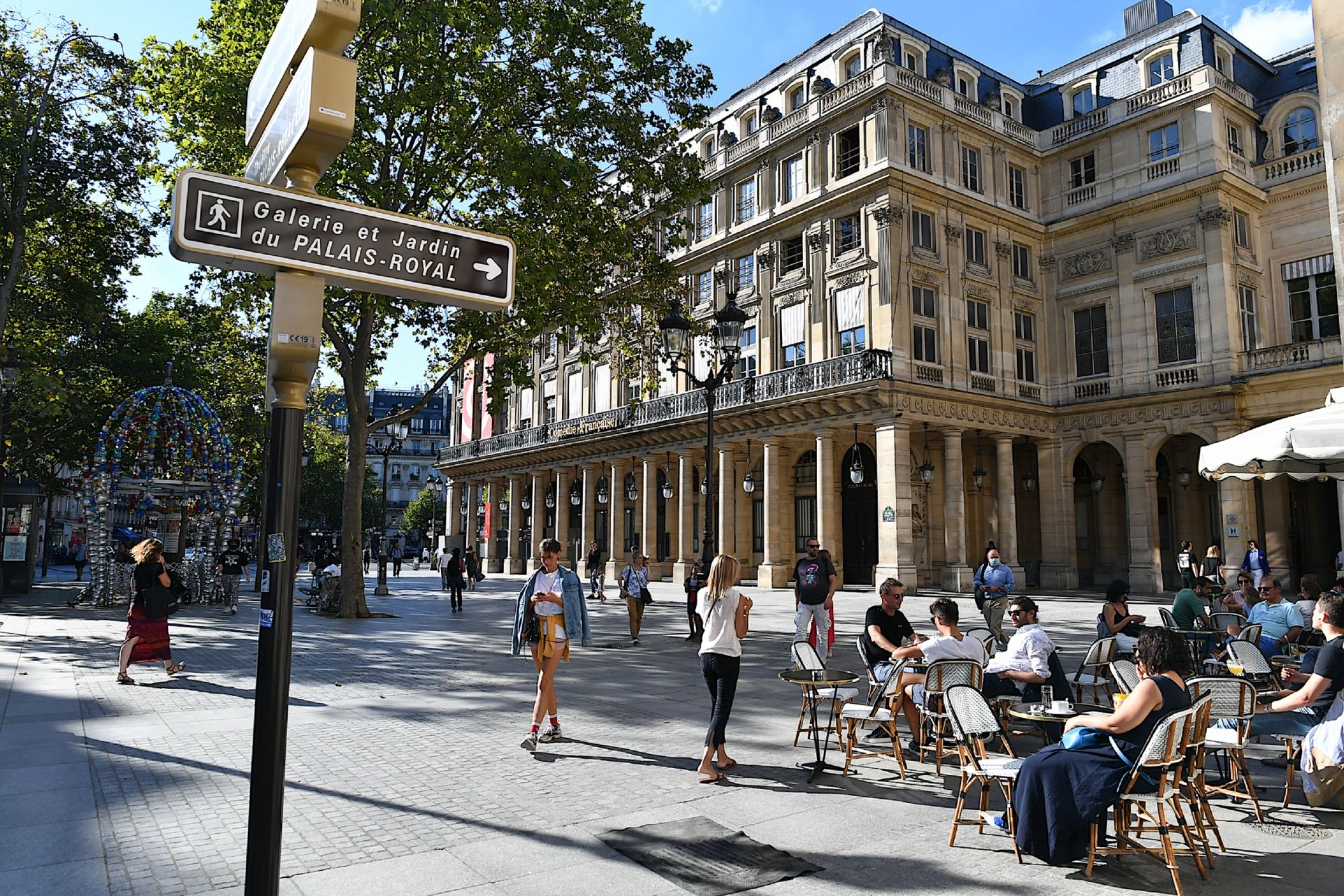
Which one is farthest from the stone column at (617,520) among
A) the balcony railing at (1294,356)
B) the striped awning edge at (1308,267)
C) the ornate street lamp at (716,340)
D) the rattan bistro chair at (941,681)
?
the rattan bistro chair at (941,681)

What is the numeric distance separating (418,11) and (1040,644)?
1446 cm

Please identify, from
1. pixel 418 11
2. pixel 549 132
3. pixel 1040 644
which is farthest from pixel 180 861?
pixel 549 132

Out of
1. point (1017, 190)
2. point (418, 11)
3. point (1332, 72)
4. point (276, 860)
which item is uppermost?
point (1017, 190)

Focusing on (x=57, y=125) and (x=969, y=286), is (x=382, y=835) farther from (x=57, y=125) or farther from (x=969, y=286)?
(x=969, y=286)

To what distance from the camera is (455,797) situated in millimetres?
6000

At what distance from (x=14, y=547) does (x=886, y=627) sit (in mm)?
26512

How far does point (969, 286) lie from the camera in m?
30.4

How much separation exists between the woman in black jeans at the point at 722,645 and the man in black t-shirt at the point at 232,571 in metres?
17.3

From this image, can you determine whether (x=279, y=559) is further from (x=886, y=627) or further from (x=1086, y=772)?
(x=886, y=627)

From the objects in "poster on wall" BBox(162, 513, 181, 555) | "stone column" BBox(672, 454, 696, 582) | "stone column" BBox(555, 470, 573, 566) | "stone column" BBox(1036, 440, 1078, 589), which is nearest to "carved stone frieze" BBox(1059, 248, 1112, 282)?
"stone column" BBox(1036, 440, 1078, 589)

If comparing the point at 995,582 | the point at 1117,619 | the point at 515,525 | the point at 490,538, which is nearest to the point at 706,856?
the point at 1117,619

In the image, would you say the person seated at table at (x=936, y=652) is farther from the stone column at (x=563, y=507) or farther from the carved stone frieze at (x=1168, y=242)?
the stone column at (x=563, y=507)

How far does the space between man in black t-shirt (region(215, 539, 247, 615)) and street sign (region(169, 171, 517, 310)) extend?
20.3 m

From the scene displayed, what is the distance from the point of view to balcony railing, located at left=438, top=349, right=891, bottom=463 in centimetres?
2762
